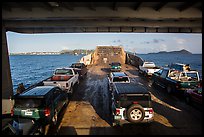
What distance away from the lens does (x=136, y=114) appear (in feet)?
27.2

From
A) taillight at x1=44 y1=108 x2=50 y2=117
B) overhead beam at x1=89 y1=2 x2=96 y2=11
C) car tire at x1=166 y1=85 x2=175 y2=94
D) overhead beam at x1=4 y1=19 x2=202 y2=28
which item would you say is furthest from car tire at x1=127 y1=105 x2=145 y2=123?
car tire at x1=166 y1=85 x2=175 y2=94

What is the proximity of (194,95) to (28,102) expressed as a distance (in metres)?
10.1

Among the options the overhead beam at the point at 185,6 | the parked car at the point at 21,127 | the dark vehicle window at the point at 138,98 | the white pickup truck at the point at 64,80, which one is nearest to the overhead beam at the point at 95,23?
the overhead beam at the point at 185,6

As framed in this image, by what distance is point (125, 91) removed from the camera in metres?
8.99

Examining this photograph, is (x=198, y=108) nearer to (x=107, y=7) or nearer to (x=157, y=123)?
(x=157, y=123)

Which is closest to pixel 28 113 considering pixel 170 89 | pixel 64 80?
pixel 64 80

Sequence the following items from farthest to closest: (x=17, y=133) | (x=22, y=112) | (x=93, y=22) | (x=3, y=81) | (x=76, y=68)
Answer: (x=76, y=68) < (x=93, y=22) < (x=3, y=81) < (x=22, y=112) < (x=17, y=133)

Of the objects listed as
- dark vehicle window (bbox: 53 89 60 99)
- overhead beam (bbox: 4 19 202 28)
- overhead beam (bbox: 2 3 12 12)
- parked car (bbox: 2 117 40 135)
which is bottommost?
parked car (bbox: 2 117 40 135)

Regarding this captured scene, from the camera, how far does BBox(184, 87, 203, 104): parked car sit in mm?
11361

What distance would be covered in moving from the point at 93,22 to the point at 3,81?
700 cm

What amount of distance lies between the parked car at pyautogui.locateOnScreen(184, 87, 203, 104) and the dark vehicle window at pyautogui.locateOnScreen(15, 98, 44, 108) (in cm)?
934

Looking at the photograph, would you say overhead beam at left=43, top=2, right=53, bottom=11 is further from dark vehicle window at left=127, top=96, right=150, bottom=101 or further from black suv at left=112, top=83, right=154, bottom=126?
dark vehicle window at left=127, top=96, right=150, bottom=101

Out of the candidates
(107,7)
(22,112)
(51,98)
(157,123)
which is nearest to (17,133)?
(22,112)

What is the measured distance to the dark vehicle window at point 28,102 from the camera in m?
8.37
